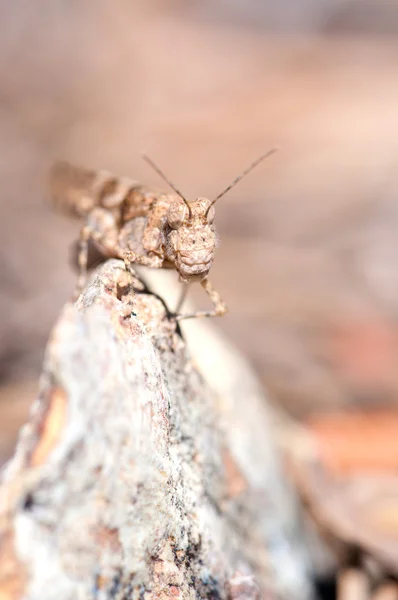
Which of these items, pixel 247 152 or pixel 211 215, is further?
pixel 247 152

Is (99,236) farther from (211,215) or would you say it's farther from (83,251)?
(211,215)

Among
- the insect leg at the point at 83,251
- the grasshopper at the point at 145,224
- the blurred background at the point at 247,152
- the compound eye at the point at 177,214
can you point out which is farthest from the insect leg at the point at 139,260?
the blurred background at the point at 247,152

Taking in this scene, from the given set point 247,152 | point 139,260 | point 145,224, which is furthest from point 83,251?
point 247,152

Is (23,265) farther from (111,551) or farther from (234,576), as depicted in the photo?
(111,551)

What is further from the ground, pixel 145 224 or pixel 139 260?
pixel 145 224

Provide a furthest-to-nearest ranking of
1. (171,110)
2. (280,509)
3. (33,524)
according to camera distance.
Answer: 1. (171,110)
2. (280,509)
3. (33,524)

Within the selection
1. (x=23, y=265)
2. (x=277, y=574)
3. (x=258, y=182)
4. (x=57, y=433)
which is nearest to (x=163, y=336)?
(x=57, y=433)

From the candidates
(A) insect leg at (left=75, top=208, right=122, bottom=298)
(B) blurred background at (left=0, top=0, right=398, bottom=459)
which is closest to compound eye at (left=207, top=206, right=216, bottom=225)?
(A) insect leg at (left=75, top=208, right=122, bottom=298)

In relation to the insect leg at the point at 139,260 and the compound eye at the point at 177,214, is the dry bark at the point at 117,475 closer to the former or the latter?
the insect leg at the point at 139,260

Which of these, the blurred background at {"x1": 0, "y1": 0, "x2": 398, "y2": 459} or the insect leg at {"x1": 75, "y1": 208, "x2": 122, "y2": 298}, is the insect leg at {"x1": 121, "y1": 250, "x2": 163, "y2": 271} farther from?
the blurred background at {"x1": 0, "y1": 0, "x2": 398, "y2": 459}
